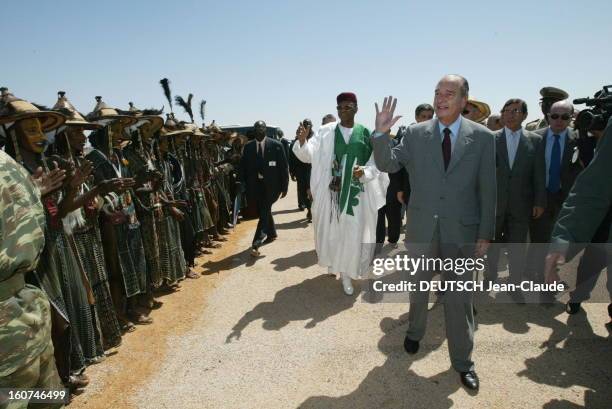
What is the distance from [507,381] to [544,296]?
6.23ft

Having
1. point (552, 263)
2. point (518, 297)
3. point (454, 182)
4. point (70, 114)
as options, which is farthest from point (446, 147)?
point (70, 114)

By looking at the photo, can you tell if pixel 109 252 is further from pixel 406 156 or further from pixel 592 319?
pixel 592 319

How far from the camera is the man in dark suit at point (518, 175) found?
4402mm

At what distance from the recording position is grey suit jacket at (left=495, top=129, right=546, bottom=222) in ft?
14.4

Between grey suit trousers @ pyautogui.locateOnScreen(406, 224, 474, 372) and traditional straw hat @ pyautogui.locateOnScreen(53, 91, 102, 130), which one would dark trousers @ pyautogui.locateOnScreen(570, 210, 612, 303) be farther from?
traditional straw hat @ pyautogui.locateOnScreen(53, 91, 102, 130)

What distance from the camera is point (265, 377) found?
10.7 ft

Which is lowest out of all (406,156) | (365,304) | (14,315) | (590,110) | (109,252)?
(365,304)

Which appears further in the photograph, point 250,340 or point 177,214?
point 177,214

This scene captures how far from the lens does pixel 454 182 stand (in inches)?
118

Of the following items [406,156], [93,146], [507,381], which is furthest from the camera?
[93,146]

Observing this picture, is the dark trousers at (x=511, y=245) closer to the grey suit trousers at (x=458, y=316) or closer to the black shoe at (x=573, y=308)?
the black shoe at (x=573, y=308)

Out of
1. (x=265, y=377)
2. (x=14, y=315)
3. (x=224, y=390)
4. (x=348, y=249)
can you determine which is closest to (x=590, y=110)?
(x=348, y=249)

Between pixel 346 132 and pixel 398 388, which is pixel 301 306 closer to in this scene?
pixel 398 388

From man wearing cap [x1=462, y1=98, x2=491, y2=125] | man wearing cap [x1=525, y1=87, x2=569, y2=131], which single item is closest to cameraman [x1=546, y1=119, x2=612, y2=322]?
man wearing cap [x1=462, y1=98, x2=491, y2=125]
